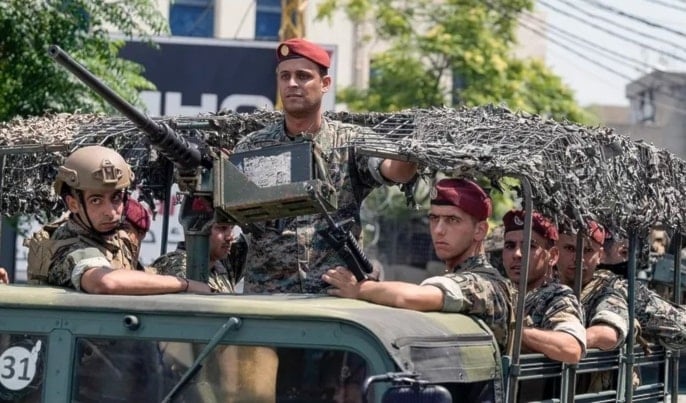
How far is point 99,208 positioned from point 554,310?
178cm

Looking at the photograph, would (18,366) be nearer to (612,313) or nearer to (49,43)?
(612,313)

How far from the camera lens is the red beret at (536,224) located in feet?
22.4

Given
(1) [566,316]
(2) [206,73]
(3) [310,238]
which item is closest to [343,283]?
(3) [310,238]

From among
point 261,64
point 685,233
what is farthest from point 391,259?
point 685,233

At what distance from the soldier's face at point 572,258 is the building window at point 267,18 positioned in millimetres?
21044

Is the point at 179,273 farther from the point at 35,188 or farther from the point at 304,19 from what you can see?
the point at 304,19

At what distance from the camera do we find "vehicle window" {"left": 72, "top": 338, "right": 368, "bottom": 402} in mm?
4625

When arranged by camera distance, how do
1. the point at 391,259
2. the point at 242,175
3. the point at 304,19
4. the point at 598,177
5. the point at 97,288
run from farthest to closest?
the point at 391,259 < the point at 304,19 < the point at 598,177 < the point at 242,175 < the point at 97,288

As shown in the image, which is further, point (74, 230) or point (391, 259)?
point (391, 259)

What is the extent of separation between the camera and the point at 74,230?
5.86 meters

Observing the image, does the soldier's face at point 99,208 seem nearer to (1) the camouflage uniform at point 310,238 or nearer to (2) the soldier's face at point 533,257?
(1) the camouflage uniform at point 310,238

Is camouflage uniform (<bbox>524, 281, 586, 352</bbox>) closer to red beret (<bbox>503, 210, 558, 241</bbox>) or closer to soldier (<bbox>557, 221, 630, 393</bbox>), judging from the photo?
soldier (<bbox>557, 221, 630, 393</bbox>)

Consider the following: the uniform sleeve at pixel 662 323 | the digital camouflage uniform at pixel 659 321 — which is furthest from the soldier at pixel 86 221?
the uniform sleeve at pixel 662 323

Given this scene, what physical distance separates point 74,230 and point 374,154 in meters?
1.10
